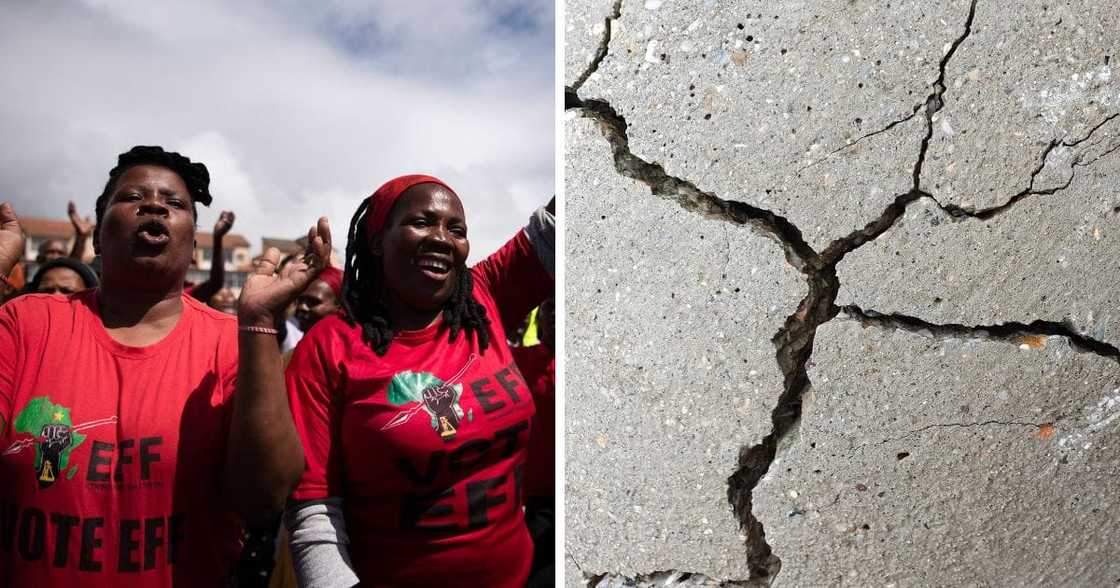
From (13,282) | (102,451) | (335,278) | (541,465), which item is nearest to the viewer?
(102,451)

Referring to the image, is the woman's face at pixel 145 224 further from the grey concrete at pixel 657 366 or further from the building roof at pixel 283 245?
the grey concrete at pixel 657 366

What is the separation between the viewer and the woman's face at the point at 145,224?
3.41ft

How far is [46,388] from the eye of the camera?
0.99 meters

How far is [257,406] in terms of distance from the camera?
41.0 inches

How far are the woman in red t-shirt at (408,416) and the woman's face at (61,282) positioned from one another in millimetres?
291

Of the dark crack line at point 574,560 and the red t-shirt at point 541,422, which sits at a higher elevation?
the red t-shirt at point 541,422

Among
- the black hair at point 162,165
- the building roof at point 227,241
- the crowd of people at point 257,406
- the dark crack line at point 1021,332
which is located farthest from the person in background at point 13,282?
the dark crack line at point 1021,332

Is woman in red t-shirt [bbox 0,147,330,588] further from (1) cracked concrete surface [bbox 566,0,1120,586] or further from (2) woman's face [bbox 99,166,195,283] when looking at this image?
(1) cracked concrete surface [bbox 566,0,1120,586]

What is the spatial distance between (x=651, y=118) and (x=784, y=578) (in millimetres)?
793

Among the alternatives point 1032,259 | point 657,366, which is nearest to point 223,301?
point 657,366

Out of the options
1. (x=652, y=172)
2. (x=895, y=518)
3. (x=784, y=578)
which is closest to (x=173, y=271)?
(x=652, y=172)

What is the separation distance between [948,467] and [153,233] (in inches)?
48.5

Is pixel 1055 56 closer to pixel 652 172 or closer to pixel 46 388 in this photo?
pixel 652 172

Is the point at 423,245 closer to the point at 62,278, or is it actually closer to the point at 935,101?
the point at 62,278
